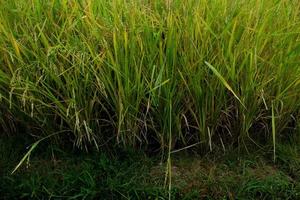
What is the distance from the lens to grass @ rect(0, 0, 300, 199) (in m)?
1.99

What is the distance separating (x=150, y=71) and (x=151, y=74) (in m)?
0.02

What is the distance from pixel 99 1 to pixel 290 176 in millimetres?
1063

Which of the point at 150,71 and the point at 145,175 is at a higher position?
the point at 150,71

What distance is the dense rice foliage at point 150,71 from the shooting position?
6.52 feet

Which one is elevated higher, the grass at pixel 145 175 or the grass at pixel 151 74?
the grass at pixel 151 74

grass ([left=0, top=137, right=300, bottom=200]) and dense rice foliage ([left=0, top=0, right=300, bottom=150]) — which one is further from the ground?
dense rice foliage ([left=0, top=0, right=300, bottom=150])

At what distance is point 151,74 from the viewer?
2.00 meters

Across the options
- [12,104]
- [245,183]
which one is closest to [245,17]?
[245,183]

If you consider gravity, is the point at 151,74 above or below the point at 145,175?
above

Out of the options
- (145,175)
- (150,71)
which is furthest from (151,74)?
(145,175)

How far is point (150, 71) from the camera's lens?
201cm

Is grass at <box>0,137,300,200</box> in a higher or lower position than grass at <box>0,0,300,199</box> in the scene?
lower

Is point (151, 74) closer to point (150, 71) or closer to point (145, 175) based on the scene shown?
point (150, 71)

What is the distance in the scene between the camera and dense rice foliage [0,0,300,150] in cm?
199
